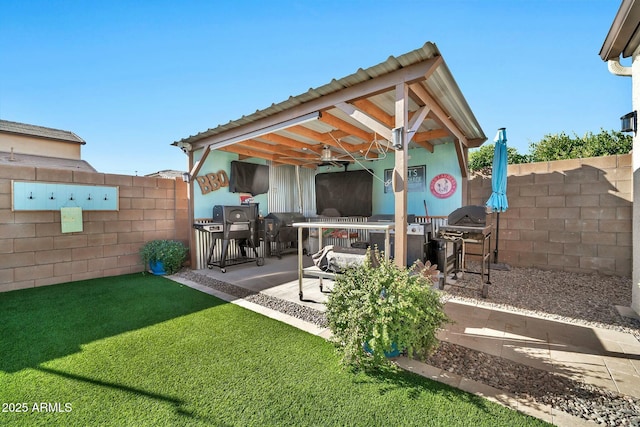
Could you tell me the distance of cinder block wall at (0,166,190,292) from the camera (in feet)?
14.8

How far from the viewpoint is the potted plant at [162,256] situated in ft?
18.6

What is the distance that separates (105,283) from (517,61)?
10.4 meters

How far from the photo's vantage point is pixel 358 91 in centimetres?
349

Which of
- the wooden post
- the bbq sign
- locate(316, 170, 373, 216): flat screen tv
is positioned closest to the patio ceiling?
the wooden post

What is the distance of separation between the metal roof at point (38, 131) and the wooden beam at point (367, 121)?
16285 millimetres

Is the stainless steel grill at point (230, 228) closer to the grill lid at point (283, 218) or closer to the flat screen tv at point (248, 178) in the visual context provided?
the grill lid at point (283, 218)

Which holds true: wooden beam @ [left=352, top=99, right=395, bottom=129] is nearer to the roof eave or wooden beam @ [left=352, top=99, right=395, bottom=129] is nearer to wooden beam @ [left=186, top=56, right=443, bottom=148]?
wooden beam @ [left=186, top=56, right=443, bottom=148]

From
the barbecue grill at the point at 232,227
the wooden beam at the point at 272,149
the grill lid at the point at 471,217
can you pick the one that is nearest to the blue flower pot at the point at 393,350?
the grill lid at the point at 471,217

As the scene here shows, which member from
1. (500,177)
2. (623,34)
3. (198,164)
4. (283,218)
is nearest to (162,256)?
(198,164)

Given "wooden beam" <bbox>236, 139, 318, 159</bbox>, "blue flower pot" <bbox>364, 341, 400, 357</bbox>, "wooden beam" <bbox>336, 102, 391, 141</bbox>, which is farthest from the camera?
"wooden beam" <bbox>236, 139, 318, 159</bbox>

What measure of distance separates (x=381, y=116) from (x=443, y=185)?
3213mm

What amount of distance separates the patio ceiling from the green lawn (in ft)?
8.62

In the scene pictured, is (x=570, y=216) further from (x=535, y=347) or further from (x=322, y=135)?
(x=322, y=135)

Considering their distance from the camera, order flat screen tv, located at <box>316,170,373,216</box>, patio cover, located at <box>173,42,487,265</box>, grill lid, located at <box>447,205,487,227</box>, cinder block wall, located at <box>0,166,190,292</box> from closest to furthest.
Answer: patio cover, located at <box>173,42,487,265</box> < cinder block wall, located at <box>0,166,190,292</box> < grill lid, located at <box>447,205,487,227</box> < flat screen tv, located at <box>316,170,373,216</box>
